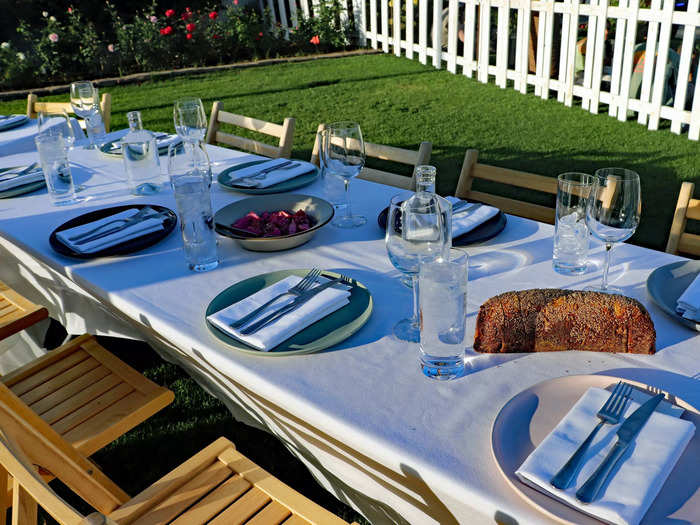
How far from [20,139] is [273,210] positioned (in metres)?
2.08

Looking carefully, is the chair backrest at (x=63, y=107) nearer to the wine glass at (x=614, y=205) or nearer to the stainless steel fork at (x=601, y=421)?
the wine glass at (x=614, y=205)

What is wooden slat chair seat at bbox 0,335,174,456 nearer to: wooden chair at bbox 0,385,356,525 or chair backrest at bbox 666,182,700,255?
wooden chair at bbox 0,385,356,525

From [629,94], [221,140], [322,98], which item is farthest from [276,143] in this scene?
[629,94]

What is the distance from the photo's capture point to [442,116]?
21.9 ft

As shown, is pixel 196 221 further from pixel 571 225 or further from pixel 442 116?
pixel 442 116

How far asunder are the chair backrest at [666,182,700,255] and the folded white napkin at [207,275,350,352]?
1.22 meters

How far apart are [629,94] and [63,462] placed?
20.6 ft

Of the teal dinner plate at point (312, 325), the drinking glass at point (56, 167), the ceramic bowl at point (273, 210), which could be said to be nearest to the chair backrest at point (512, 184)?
the ceramic bowl at point (273, 210)

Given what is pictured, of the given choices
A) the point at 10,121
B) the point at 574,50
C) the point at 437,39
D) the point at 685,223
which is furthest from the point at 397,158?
the point at 437,39

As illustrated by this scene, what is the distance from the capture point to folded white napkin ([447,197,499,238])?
6.47 ft

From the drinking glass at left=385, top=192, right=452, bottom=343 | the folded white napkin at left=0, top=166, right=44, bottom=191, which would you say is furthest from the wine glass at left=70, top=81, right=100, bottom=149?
the drinking glass at left=385, top=192, right=452, bottom=343

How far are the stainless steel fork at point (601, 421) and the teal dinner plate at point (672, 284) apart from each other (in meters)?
0.36

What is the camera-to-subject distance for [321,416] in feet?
4.17

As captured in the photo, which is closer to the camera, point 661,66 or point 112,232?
point 112,232
